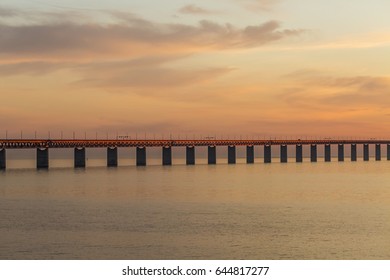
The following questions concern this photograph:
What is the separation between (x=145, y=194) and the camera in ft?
370

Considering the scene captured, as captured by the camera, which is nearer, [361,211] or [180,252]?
[180,252]

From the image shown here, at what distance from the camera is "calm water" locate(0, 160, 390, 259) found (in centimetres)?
5534

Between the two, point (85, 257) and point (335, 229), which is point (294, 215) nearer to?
point (335, 229)

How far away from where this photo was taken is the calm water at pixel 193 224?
55.3 meters

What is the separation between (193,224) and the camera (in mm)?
71750

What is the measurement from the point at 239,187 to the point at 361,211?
46.9 meters

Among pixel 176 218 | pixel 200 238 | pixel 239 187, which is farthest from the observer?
pixel 239 187

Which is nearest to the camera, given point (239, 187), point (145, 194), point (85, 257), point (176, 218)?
point (85, 257)
